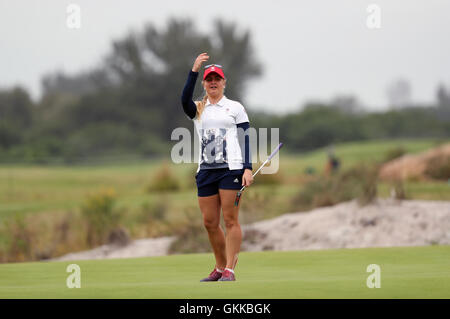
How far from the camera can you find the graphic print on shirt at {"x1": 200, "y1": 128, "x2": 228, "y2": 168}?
824cm

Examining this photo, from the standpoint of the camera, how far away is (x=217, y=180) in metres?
8.32

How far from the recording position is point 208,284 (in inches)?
308

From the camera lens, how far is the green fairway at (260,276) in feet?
23.5

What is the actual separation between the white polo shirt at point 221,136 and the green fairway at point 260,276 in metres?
1.17

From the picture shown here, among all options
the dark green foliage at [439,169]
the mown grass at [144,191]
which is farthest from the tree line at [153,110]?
the dark green foliage at [439,169]

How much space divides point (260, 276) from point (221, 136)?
5.11ft

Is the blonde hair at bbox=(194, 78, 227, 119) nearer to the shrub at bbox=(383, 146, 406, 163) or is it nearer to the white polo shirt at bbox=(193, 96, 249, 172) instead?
the white polo shirt at bbox=(193, 96, 249, 172)

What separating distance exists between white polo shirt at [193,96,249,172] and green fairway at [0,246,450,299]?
117cm

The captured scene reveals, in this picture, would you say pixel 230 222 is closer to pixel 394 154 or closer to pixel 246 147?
pixel 246 147

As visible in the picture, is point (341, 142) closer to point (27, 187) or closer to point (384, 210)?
point (27, 187)

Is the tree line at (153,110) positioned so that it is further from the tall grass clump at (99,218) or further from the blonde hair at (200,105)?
the blonde hair at (200,105)

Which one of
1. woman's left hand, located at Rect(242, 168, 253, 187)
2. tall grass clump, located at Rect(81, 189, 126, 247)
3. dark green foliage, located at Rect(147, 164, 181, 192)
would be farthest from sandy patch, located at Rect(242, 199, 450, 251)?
dark green foliage, located at Rect(147, 164, 181, 192)

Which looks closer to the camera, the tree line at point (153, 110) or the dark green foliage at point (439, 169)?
the dark green foliage at point (439, 169)

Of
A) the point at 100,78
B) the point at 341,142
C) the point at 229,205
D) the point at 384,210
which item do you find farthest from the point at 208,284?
the point at 100,78
